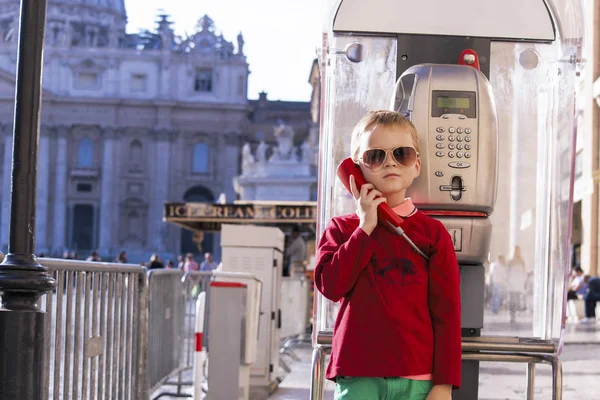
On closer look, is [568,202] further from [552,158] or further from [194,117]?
[194,117]

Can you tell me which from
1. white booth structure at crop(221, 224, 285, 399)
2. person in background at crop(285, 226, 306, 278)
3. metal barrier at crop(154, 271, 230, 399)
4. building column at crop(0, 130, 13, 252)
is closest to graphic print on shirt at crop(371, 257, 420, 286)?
metal barrier at crop(154, 271, 230, 399)

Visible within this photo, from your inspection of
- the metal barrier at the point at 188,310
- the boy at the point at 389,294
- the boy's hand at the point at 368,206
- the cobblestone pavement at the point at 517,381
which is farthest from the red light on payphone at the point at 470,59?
the metal barrier at the point at 188,310

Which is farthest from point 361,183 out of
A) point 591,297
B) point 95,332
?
point 591,297

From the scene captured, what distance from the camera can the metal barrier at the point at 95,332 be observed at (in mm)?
5625

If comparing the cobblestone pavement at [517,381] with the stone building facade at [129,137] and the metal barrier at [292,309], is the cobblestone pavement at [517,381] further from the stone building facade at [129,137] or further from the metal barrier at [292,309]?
the stone building facade at [129,137]

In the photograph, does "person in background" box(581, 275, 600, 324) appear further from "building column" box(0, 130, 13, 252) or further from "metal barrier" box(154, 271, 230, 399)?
"building column" box(0, 130, 13, 252)

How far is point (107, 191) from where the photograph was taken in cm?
9325

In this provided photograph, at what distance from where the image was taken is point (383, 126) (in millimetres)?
3518

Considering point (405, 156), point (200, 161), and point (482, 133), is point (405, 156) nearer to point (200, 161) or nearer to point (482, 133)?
point (482, 133)

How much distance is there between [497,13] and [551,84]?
1.31 feet

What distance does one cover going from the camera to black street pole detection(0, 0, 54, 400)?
4.64 metres

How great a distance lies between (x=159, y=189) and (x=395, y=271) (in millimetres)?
91052

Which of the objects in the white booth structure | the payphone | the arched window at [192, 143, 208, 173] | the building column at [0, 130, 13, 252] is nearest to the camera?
the payphone

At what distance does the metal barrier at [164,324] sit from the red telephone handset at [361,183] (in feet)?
18.6
